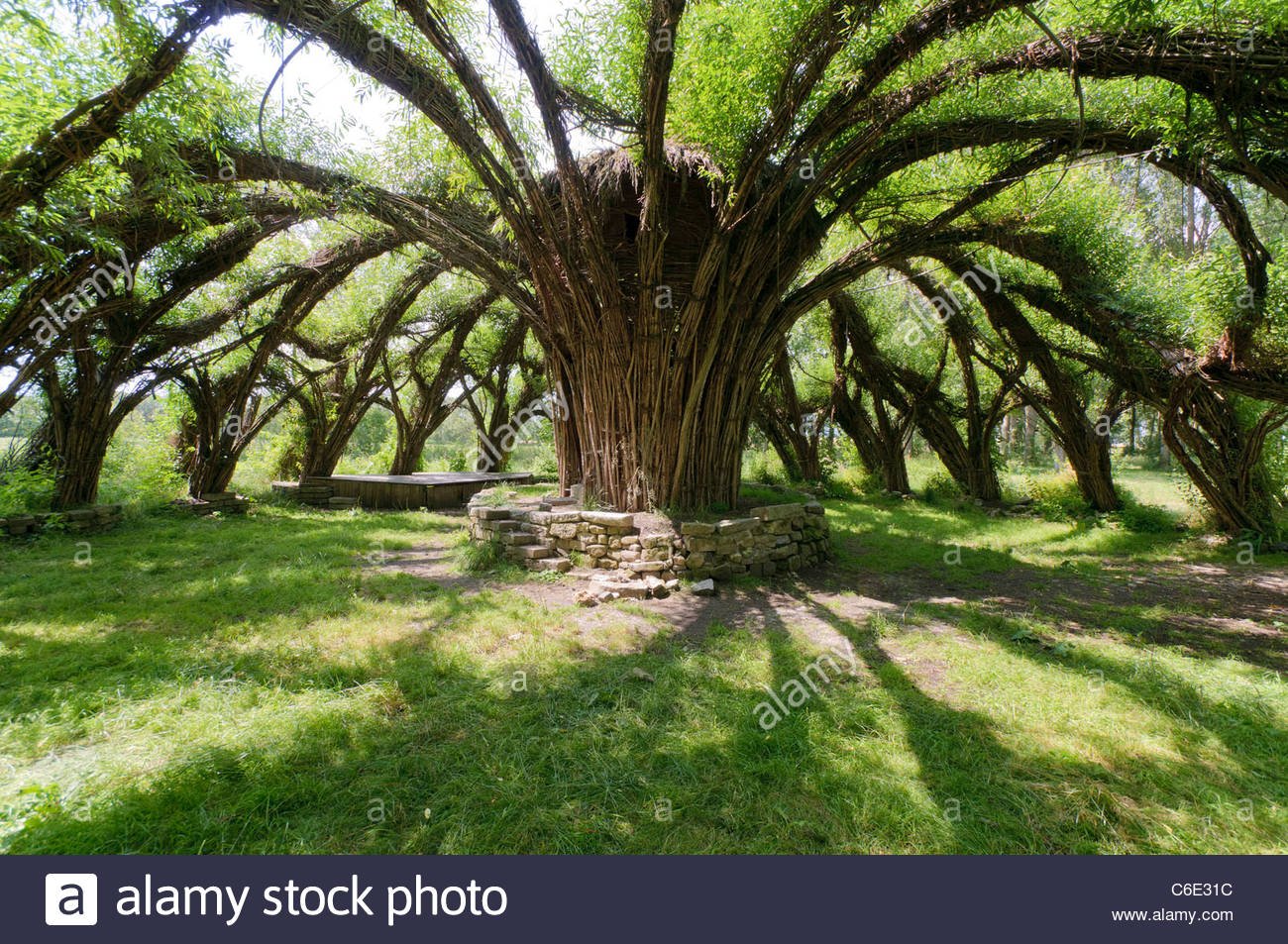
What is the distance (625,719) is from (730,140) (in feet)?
16.5

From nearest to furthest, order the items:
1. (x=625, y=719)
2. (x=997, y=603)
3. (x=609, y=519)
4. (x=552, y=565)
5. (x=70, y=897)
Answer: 1. (x=70, y=897)
2. (x=625, y=719)
3. (x=997, y=603)
4. (x=609, y=519)
5. (x=552, y=565)

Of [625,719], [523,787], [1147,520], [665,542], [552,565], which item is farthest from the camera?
[1147,520]

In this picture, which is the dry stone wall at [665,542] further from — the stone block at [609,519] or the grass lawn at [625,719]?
the grass lawn at [625,719]

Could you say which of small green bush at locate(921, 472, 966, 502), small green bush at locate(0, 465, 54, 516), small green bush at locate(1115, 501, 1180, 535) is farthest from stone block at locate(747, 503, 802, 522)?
small green bush at locate(0, 465, 54, 516)

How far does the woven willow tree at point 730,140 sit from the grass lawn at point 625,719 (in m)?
2.55

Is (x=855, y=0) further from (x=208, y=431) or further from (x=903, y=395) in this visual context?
(x=208, y=431)

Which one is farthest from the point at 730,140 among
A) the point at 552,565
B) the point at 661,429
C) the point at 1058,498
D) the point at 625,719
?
the point at 1058,498

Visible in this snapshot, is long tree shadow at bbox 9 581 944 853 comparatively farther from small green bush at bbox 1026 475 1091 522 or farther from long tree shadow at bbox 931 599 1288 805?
small green bush at bbox 1026 475 1091 522

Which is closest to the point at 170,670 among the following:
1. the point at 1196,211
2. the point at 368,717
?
the point at 368,717

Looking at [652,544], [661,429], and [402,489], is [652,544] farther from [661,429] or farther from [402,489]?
[402,489]

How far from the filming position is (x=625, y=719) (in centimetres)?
291

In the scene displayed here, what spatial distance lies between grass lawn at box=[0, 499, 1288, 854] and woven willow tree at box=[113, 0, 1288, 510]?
2548 mm

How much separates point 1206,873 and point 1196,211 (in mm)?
27061

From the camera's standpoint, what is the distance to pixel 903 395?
12.8 metres
